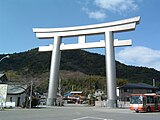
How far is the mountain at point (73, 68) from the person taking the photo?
84.2 meters

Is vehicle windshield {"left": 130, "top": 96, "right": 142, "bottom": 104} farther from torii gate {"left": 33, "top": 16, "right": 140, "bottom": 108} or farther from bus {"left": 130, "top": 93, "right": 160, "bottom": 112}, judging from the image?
torii gate {"left": 33, "top": 16, "right": 140, "bottom": 108}

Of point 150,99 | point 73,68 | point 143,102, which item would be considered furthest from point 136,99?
point 73,68

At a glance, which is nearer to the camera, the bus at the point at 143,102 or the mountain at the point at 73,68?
the bus at the point at 143,102

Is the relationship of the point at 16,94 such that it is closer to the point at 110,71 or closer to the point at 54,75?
the point at 54,75

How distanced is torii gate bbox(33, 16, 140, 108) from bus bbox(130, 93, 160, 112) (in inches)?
163

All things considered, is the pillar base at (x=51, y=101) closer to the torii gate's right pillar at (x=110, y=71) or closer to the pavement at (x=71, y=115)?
the torii gate's right pillar at (x=110, y=71)

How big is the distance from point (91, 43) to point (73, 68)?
70.2m

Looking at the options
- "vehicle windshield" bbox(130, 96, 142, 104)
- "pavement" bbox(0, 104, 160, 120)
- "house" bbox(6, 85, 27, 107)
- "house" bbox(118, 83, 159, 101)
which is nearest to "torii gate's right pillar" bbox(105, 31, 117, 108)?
"vehicle windshield" bbox(130, 96, 142, 104)

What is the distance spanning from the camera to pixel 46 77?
7975 centimetres

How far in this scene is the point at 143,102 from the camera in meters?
26.1

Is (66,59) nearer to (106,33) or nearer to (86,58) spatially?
(86,58)

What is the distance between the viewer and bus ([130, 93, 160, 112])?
85.7ft

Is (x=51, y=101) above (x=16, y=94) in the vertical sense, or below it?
below

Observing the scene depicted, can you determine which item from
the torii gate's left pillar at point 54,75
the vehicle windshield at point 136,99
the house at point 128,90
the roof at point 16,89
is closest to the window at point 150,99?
the vehicle windshield at point 136,99
